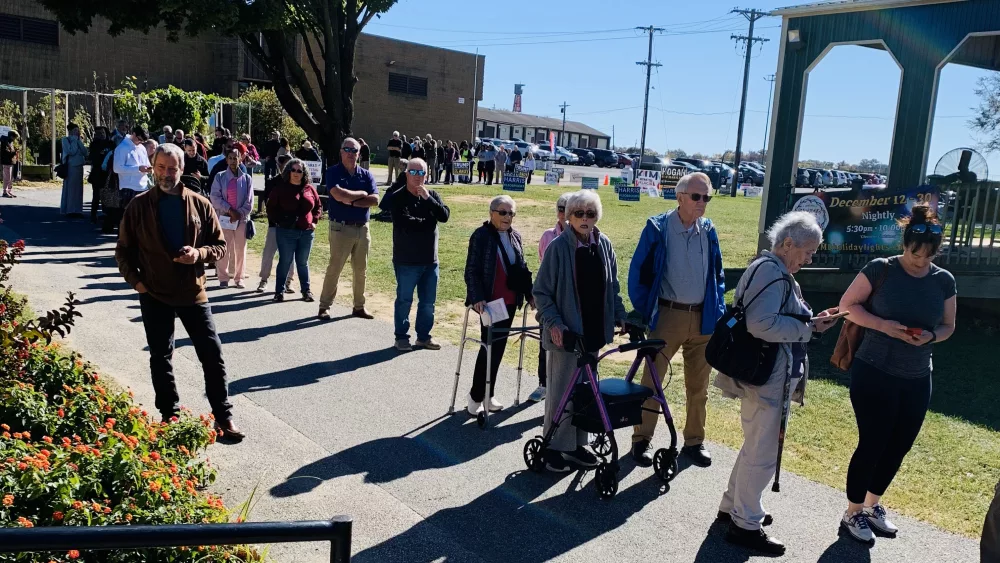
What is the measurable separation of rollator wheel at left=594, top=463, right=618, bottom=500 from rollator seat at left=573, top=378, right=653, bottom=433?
0.81 feet

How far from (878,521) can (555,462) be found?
190 centimetres

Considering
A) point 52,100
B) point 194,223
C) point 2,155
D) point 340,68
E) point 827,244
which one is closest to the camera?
point 194,223

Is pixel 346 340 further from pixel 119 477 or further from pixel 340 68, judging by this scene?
pixel 340 68

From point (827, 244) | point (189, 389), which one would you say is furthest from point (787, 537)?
point (827, 244)

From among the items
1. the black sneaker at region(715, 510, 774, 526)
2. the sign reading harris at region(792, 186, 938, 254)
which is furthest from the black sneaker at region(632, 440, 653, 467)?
the sign reading harris at region(792, 186, 938, 254)

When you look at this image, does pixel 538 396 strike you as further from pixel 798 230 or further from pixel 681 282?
pixel 798 230

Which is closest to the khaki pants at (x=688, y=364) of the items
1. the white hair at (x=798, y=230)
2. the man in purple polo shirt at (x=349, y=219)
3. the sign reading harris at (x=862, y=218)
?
the white hair at (x=798, y=230)

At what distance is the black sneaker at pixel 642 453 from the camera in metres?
5.63

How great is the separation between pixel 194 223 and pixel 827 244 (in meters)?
9.54

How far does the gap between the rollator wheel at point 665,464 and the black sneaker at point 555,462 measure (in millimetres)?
554

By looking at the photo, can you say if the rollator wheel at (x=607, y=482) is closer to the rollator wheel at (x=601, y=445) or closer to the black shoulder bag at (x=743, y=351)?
the rollator wheel at (x=601, y=445)

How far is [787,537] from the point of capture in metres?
4.66

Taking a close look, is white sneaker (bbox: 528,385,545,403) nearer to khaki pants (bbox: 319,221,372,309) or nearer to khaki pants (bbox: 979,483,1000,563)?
khaki pants (bbox: 319,221,372,309)

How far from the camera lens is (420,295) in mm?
8359
